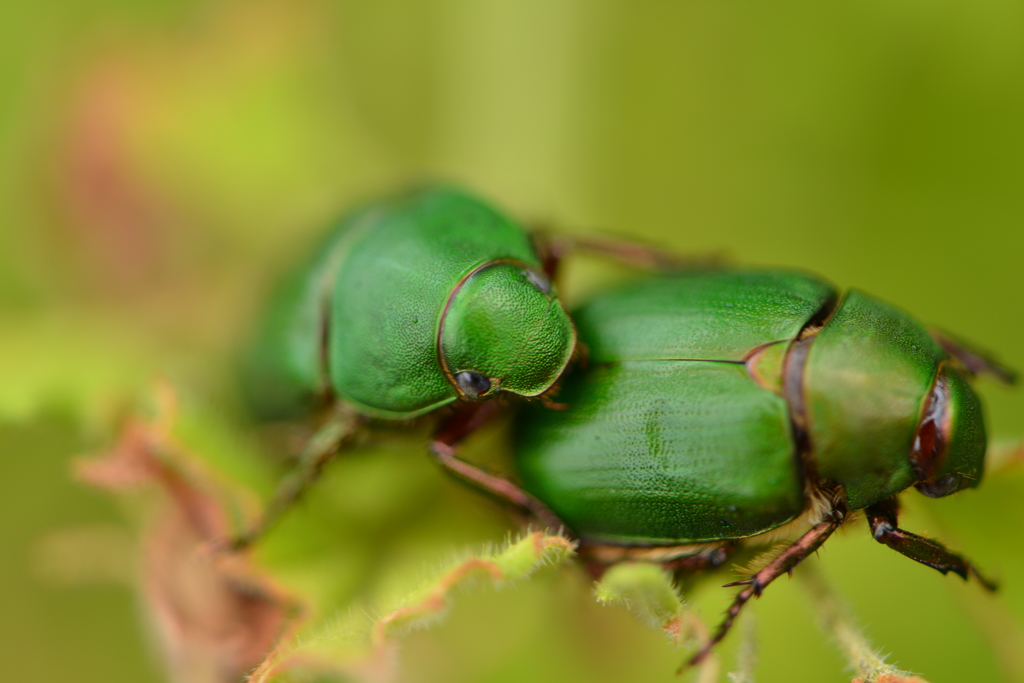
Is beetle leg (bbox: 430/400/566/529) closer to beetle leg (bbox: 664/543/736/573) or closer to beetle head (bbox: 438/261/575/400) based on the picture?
beetle head (bbox: 438/261/575/400)

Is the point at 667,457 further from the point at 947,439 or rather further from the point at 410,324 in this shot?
the point at 410,324

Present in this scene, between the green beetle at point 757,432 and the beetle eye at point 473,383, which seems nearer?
the green beetle at point 757,432

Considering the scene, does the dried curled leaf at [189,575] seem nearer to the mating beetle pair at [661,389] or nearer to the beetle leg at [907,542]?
the mating beetle pair at [661,389]

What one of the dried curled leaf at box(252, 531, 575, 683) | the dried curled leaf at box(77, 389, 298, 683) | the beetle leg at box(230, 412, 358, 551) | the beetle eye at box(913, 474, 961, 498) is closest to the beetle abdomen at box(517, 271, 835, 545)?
the dried curled leaf at box(252, 531, 575, 683)

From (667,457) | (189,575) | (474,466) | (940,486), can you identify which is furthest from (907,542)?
(189,575)

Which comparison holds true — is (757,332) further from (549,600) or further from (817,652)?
(817,652)

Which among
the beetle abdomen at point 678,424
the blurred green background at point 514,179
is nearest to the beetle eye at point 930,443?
the beetle abdomen at point 678,424

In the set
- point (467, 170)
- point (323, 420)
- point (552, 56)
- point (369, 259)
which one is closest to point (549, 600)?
point (323, 420)
